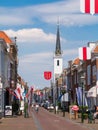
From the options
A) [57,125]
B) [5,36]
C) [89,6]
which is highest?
[5,36]

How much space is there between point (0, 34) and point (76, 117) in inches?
1897

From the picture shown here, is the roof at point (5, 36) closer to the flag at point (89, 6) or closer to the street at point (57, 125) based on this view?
the street at point (57, 125)

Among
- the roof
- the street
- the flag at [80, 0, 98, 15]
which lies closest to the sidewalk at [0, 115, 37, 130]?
the street

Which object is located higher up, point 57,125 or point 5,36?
point 5,36

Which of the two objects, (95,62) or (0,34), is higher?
(0,34)

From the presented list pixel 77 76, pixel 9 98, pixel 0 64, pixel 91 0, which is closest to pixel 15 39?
pixel 77 76

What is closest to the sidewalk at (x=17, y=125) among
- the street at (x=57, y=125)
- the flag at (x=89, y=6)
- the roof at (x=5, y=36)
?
the street at (x=57, y=125)

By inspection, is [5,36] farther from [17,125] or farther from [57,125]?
[17,125]

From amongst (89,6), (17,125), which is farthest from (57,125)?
(89,6)

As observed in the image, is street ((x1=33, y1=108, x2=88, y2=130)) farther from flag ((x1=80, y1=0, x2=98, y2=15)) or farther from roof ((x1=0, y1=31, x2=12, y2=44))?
roof ((x1=0, y1=31, x2=12, y2=44))

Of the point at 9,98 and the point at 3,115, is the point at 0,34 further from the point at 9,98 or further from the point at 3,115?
the point at 3,115

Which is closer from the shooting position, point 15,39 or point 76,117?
point 76,117

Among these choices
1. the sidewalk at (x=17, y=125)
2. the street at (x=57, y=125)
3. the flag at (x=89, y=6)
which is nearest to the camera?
the flag at (x=89, y=6)

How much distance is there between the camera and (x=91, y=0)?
899 inches
